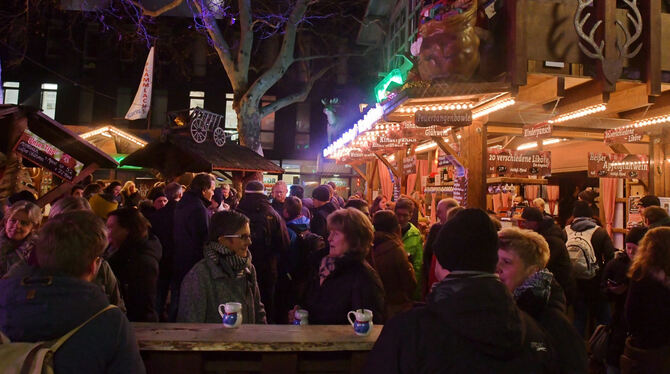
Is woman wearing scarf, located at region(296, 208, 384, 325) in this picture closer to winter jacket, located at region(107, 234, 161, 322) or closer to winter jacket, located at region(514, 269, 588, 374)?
winter jacket, located at region(514, 269, 588, 374)

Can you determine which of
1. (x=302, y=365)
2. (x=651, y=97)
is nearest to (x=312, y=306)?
(x=302, y=365)

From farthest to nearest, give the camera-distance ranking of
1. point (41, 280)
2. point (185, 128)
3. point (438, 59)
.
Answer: point (185, 128) → point (438, 59) → point (41, 280)

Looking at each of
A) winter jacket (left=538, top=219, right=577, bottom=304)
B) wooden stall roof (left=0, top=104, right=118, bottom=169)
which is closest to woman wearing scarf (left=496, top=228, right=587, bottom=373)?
winter jacket (left=538, top=219, right=577, bottom=304)

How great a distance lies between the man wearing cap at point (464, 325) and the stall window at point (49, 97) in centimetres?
2544

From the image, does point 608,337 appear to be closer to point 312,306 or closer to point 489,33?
point 312,306

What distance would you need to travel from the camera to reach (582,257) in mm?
5387

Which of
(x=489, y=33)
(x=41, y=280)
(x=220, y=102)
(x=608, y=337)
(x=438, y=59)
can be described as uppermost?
(x=220, y=102)

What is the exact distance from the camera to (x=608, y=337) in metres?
3.88

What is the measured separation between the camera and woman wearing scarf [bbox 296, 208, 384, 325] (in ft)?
9.82

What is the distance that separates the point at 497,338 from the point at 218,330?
1739 millimetres

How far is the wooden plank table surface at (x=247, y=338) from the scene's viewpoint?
2.46 meters

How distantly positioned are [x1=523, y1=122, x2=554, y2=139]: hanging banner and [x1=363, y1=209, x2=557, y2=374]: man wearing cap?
636cm

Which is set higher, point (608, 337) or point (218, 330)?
point (218, 330)

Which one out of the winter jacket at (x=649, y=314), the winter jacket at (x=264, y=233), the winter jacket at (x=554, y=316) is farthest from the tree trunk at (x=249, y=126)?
the winter jacket at (x=554, y=316)
